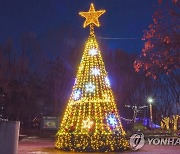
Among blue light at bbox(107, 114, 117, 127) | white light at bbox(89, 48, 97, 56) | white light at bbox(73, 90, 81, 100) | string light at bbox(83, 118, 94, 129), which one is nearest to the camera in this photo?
string light at bbox(83, 118, 94, 129)

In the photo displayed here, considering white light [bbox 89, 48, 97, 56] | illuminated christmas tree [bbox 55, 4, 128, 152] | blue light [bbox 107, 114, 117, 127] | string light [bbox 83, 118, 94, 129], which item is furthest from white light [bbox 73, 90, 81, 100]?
white light [bbox 89, 48, 97, 56]

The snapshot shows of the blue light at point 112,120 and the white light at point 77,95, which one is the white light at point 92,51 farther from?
the blue light at point 112,120

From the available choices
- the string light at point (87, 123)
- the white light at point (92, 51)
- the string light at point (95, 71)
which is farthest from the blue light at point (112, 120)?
the white light at point (92, 51)

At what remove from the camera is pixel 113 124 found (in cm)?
1523

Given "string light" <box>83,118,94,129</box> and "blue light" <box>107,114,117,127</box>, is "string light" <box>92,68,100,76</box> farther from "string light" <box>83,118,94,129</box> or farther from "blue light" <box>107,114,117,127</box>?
"string light" <box>83,118,94,129</box>

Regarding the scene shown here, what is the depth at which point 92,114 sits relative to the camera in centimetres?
1505

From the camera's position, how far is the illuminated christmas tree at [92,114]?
14609 millimetres

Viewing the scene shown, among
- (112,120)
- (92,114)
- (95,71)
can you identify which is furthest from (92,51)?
(112,120)

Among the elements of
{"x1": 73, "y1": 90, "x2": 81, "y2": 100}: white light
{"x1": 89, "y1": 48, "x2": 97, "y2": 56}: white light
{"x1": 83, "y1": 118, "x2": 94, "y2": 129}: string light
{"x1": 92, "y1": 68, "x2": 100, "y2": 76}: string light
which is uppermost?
{"x1": 89, "y1": 48, "x2": 97, "y2": 56}: white light

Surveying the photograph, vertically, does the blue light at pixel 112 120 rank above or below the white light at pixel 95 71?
below

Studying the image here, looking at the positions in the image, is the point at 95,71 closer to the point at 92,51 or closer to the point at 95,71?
the point at 95,71

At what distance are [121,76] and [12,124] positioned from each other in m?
30.0

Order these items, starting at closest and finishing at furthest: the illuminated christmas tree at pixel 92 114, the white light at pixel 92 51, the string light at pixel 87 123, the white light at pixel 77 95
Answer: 1. the illuminated christmas tree at pixel 92 114
2. the string light at pixel 87 123
3. the white light at pixel 77 95
4. the white light at pixel 92 51

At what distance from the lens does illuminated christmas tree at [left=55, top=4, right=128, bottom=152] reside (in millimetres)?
14609
